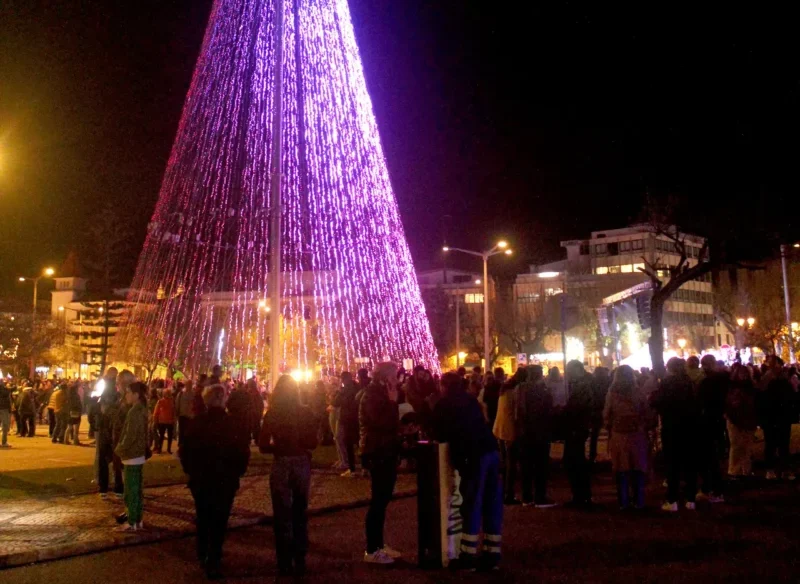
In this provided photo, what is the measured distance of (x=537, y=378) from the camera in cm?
1095

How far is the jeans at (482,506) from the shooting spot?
7070 millimetres

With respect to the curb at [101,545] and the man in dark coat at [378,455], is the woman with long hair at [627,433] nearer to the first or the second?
the man in dark coat at [378,455]

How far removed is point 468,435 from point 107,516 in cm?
536

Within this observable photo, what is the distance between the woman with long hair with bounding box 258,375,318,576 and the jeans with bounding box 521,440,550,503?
4353 mm

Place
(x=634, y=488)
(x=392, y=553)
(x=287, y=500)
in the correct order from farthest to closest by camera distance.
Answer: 1. (x=634, y=488)
2. (x=392, y=553)
3. (x=287, y=500)

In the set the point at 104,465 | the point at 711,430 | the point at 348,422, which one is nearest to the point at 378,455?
the point at 711,430

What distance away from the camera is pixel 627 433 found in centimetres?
1003

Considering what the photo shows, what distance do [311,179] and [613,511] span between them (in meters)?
13.2

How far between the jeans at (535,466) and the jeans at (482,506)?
3.46m

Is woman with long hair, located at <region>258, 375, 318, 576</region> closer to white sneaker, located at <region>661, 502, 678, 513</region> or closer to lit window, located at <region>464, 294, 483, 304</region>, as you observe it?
white sneaker, located at <region>661, 502, 678, 513</region>

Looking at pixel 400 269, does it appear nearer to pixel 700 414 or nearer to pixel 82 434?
pixel 82 434

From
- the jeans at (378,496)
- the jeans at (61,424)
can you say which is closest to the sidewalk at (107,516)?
the jeans at (378,496)

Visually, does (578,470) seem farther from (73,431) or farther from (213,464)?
(73,431)

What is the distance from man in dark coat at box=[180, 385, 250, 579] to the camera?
7.11m
